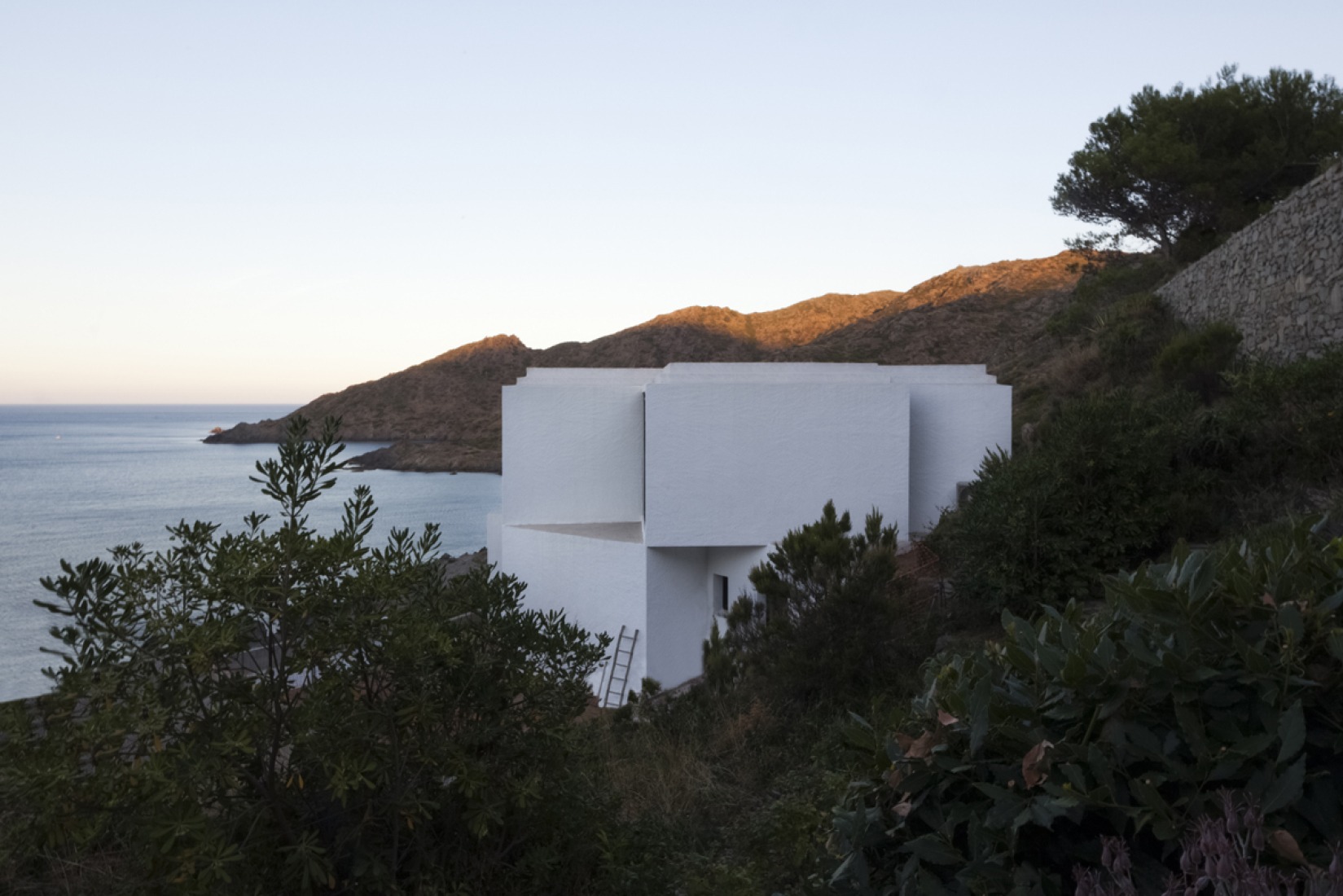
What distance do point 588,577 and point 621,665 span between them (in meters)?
1.56

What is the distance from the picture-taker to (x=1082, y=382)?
62.0 ft

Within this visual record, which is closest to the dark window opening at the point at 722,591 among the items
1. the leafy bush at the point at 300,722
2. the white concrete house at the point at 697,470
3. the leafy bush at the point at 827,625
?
the white concrete house at the point at 697,470

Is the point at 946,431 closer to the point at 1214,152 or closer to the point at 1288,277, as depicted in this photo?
the point at 1288,277

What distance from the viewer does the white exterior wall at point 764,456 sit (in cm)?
1522

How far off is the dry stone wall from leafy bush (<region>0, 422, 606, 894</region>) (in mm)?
11774

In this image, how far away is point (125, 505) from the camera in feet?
114

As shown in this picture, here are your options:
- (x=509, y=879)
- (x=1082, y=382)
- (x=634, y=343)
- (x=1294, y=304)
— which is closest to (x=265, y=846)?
(x=509, y=879)

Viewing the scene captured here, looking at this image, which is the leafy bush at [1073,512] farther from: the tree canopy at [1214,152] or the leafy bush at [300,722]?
the tree canopy at [1214,152]

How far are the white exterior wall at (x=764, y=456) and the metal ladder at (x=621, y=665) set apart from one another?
5.65ft

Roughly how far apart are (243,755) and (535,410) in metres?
14.3

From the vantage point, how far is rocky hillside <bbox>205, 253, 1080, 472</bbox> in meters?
42.8

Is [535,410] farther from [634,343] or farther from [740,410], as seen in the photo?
[634,343]

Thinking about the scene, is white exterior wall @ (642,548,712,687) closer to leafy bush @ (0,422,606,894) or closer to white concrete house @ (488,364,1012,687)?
white concrete house @ (488,364,1012,687)

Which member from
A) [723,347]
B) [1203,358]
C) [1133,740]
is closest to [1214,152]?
[1203,358]
